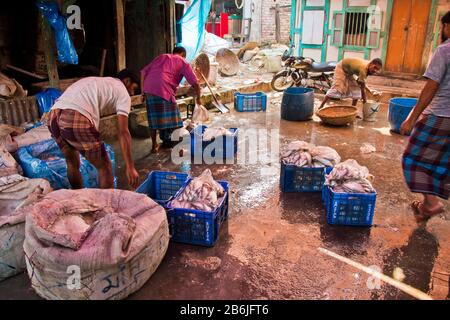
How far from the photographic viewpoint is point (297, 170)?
15.4ft

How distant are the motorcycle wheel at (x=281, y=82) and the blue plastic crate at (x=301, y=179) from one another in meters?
6.77

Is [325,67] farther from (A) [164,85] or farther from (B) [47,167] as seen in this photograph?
(B) [47,167]

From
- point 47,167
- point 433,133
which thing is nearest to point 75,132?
point 47,167

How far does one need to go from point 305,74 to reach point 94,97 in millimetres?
8265

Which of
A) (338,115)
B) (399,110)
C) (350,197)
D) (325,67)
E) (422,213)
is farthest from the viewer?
(325,67)

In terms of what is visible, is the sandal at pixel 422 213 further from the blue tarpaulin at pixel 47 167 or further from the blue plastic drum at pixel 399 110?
the blue tarpaulin at pixel 47 167

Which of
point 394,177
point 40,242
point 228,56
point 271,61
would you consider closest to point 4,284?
point 40,242

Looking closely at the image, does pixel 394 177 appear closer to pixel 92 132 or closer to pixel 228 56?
pixel 92 132

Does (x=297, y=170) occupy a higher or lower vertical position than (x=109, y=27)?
lower

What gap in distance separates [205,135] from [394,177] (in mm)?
2900

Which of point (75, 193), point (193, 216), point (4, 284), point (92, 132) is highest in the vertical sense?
point (92, 132)

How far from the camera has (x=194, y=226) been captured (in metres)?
3.60

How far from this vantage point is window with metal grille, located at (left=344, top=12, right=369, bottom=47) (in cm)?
1085

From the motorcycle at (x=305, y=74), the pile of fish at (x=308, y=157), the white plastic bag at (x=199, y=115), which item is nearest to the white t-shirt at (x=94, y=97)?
the pile of fish at (x=308, y=157)
